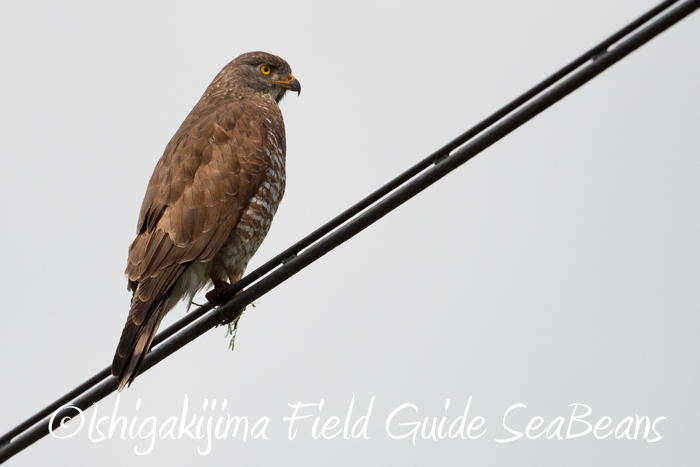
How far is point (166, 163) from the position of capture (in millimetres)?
5805

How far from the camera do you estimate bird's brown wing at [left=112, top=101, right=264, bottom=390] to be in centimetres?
493

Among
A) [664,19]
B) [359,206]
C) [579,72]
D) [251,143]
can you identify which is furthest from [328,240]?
[251,143]

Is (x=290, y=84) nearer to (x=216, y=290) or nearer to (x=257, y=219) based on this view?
(x=257, y=219)

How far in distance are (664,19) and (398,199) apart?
1.29m

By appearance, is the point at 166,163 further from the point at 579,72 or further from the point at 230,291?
the point at 579,72

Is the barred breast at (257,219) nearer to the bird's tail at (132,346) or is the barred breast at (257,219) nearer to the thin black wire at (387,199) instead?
the thin black wire at (387,199)

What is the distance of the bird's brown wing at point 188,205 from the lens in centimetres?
493

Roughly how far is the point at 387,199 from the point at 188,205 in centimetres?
213

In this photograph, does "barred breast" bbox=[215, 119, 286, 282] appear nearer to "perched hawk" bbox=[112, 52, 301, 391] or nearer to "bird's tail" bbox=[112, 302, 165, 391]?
"perched hawk" bbox=[112, 52, 301, 391]

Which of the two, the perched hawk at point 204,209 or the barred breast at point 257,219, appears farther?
the barred breast at point 257,219

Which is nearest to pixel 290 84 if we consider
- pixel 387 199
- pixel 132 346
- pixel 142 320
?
pixel 142 320

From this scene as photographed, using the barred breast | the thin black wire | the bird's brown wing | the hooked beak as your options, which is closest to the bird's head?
the hooked beak

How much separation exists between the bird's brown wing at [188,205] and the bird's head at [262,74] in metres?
1.21

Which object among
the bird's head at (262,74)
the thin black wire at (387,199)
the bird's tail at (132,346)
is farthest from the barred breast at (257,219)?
the bird's head at (262,74)
